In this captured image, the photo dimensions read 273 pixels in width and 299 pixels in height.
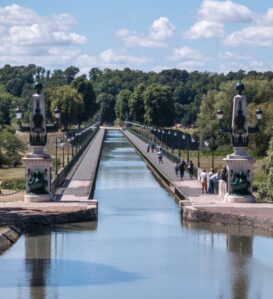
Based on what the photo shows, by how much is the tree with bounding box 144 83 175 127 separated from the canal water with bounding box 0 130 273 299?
103258mm

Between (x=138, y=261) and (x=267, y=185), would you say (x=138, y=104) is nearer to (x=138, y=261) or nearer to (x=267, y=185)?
(x=267, y=185)

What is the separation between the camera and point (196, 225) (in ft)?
117

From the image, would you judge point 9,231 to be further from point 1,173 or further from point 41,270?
point 1,173

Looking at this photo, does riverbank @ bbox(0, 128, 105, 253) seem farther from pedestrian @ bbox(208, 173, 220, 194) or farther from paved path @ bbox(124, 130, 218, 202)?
pedestrian @ bbox(208, 173, 220, 194)

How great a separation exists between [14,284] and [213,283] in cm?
538

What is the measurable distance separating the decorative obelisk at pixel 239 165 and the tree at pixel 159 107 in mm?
104475

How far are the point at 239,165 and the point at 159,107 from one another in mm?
104950

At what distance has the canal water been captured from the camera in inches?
936

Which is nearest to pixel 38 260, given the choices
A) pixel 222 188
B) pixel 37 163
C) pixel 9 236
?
pixel 9 236

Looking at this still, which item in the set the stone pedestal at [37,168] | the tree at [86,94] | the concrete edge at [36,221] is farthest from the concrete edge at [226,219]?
the tree at [86,94]

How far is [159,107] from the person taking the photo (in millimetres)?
144000

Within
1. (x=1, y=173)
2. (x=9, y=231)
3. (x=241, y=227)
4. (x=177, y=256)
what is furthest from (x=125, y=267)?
(x=1, y=173)

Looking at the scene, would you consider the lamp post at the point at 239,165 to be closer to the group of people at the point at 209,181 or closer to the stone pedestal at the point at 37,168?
the group of people at the point at 209,181

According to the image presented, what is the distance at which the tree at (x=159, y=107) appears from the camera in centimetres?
14400
